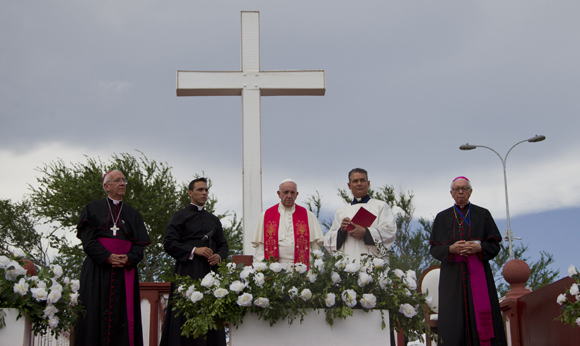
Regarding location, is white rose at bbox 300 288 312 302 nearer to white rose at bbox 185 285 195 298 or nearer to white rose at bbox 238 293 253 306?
white rose at bbox 238 293 253 306

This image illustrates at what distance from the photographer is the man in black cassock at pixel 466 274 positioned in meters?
6.50

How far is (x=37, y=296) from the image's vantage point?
5.15 meters

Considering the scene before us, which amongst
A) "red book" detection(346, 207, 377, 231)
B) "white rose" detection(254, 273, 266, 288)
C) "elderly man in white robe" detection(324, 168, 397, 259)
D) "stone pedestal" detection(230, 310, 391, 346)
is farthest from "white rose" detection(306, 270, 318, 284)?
"red book" detection(346, 207, 377, 231)

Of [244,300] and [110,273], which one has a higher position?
[110,273]

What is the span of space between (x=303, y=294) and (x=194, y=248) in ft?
7.71

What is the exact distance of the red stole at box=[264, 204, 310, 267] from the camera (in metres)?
7.08

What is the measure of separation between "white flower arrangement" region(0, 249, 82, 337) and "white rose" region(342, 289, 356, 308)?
2268 mm

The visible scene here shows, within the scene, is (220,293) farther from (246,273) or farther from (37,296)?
(37,296)

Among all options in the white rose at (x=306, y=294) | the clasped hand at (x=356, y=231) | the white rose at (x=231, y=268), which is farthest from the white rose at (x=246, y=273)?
the clasped hand at (x=356, y=231)

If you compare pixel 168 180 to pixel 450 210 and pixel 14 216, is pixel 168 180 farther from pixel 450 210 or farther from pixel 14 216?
pixel 450 210

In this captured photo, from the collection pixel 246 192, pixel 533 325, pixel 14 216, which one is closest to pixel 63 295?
pixel 246 192

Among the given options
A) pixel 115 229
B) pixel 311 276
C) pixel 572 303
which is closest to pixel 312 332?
pixel 311 276

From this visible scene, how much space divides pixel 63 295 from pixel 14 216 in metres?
27.1

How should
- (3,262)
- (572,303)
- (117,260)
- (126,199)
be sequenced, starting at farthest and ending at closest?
1. (126,199)
2. (117,260)
3. (572,303)
4. (3,262)
